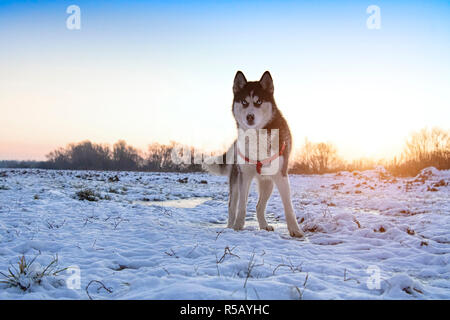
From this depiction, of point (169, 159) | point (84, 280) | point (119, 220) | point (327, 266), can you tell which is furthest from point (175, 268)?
point (169, 159)

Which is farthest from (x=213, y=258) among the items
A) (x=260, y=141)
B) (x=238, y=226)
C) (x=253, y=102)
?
(x=253, y=102)

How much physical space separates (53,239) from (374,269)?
165 inches

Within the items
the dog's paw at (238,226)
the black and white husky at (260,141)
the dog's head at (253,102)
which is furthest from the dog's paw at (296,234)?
the dog's head at (253,102)

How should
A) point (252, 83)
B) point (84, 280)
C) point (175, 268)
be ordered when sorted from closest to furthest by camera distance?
point (84, 280), point (175, 268), point (252, 83)

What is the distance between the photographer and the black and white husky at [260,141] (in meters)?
4.75

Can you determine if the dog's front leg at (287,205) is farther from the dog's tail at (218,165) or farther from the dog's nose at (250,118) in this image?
the dog's tail at (218,165)

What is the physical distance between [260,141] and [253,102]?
71 centimetres

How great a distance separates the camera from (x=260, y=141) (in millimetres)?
4859

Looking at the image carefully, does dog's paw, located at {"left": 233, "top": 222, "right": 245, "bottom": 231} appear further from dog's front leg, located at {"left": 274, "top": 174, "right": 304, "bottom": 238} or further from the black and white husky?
dog's front leg, located at {"left": 274, "top": 174, "right": 304, "bottom": 238}

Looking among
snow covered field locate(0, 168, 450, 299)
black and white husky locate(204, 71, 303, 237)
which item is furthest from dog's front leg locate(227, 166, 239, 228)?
snow covered field locate(0, 168, 450, 299)

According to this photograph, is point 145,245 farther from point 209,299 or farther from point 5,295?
point 209,299

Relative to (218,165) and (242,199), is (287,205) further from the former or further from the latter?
(218,165)

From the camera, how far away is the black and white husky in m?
4.75
